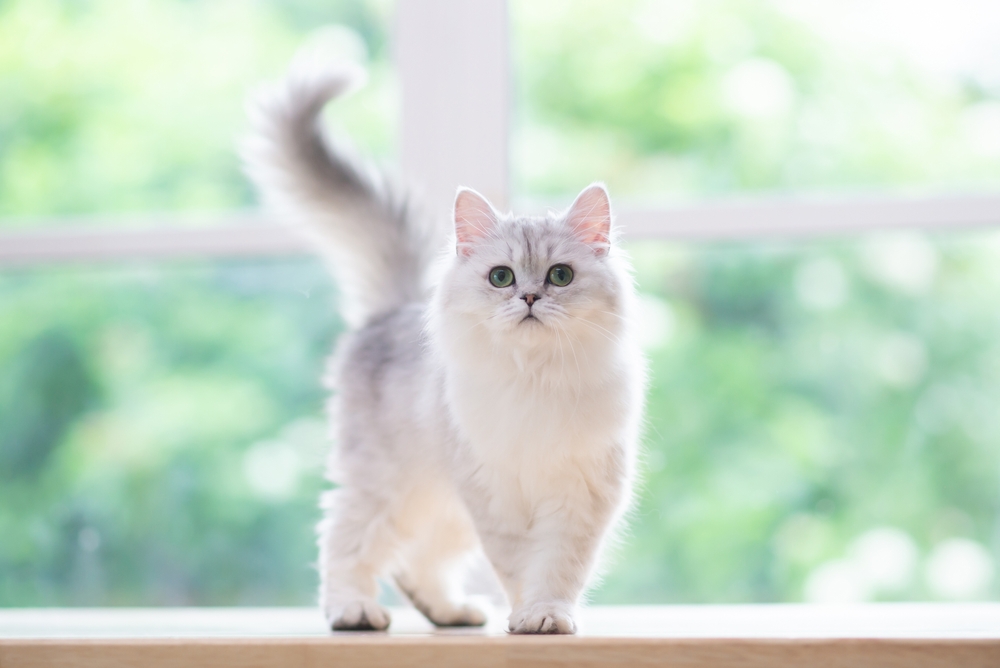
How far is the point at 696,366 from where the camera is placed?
5.87 ft

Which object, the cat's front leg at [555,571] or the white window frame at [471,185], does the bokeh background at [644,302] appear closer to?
the white window frame at [471,185]

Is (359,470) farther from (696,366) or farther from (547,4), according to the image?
(547,4)

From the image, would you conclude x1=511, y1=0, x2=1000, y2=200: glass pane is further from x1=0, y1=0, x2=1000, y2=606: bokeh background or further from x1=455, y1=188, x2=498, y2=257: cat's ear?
x1=455, y1=188, x2=498, y2=257: cat's ear

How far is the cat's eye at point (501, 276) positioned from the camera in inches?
43.1

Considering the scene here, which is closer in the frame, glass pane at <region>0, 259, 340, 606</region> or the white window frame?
the white window frame

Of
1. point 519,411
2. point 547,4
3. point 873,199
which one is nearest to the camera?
point 519,411

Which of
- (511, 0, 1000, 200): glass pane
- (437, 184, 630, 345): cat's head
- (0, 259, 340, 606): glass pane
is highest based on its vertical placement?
(511, 0, 1000, 200): glass pane

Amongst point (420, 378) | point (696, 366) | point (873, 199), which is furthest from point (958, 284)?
point (420, 378)

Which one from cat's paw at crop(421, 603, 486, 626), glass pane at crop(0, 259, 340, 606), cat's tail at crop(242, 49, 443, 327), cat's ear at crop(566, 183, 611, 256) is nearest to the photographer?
cat's ear at crop(566, 183, 611, 256)

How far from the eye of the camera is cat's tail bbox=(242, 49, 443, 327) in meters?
1.42

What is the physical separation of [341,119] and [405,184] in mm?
476

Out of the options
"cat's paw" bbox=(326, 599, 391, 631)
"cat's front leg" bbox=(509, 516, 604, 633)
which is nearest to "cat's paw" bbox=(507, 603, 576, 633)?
"cat's front leg" bbox=(509, 516, 604, 633)

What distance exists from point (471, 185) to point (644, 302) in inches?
17.3

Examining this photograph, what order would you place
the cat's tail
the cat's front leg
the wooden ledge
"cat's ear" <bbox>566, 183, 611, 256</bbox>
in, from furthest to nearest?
1. the cat's tail
2. "cat's ear" <bbox>566, 183, 611, 256</bbox>
3. the cat's front leg
4. the wooden ledge
